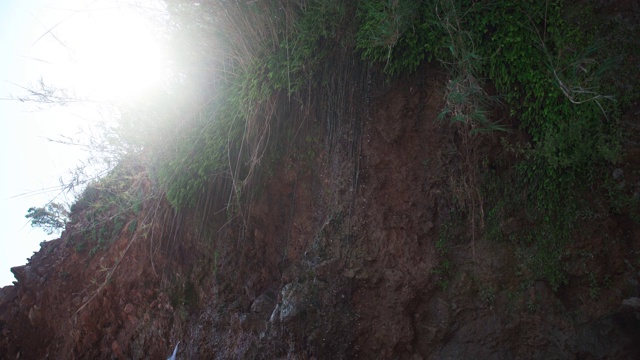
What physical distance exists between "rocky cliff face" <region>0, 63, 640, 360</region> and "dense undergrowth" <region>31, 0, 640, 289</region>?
0.14 m

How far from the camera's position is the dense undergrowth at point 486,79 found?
2557 millimetres

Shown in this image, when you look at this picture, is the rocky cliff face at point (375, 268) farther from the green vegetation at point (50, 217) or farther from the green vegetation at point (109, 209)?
the green vegetation at point (50, 217)

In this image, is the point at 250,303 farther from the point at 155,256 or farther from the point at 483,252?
the point at 483,252

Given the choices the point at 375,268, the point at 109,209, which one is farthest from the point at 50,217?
the point at 375,268

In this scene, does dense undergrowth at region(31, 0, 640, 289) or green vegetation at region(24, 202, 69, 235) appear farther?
green vegetation at region(24, 202, 69, 235)

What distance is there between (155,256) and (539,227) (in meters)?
3.51

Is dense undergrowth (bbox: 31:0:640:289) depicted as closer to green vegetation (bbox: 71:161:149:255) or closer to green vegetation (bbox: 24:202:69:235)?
green vegetation (bbox: 71:161:149:255)

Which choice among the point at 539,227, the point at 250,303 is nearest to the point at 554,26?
the point at 539,227

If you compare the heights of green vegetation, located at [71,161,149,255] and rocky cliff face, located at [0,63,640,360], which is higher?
green vegetation, located at [71,161,149,255]

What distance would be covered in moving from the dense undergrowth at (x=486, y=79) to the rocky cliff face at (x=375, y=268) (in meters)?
0.14

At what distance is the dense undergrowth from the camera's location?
2.56 metres

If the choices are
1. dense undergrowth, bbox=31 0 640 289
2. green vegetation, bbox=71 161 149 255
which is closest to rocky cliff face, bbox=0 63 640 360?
dense undergrowth, bbox=31 0 640 289

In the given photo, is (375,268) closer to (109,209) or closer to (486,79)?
(486,79)

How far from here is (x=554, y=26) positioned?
8.84ft
